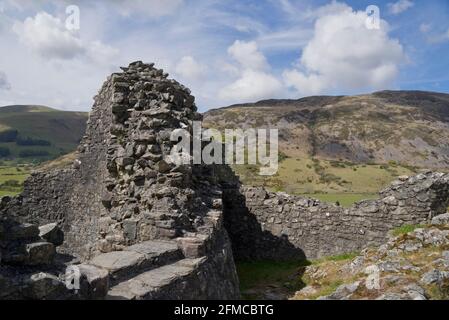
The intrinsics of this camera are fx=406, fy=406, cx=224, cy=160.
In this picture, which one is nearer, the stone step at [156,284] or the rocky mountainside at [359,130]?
the stone step at [156,284]

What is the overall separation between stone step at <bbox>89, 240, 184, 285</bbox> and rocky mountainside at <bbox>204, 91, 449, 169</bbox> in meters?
110

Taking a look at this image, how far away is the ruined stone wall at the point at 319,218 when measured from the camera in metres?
13.7

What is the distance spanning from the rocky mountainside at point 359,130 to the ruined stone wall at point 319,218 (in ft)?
334

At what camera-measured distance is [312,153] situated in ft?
422

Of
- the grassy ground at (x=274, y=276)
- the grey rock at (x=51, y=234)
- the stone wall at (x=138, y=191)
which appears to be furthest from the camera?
the grassy ground at (x=274, y=276)

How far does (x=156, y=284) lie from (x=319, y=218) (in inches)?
375

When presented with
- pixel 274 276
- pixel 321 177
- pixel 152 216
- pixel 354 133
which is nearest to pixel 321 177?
pixel 321 177

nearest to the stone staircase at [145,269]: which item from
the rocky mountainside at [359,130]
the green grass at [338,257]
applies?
the green grass at [338,257]

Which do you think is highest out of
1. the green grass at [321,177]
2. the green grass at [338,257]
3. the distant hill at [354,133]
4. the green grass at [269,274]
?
the distant hill at [354,133]

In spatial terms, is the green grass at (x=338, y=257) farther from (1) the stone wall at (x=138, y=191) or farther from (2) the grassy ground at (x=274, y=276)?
(1) the stone wall at (x=138, y=191)

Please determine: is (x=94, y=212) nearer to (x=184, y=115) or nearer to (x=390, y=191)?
(x=184, y=115)

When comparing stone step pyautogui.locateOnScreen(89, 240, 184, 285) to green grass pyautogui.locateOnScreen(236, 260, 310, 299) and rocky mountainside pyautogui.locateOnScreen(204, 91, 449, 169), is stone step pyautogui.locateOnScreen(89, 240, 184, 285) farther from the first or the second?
rocky mountainside pyautogui.locateOnScreen(204, 91, 449, 169)

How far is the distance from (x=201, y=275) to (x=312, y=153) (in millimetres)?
124639
